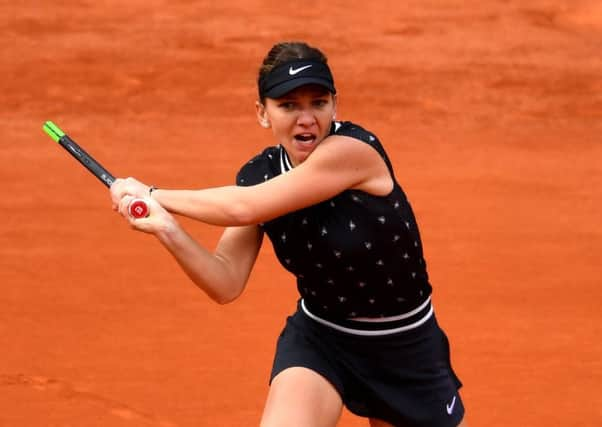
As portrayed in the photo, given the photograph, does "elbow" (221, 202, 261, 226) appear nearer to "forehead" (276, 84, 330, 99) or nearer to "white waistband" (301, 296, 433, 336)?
"forehead" (276, 84, 330, 99)

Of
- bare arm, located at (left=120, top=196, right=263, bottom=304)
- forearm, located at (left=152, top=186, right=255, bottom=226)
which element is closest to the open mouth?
forearm, located at (left=152, top=186, right=255, bottom=226)

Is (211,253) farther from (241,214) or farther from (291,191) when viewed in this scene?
(291,191)

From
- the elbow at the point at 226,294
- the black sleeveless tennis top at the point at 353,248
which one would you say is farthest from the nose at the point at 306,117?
the elbow at the point at 226,294

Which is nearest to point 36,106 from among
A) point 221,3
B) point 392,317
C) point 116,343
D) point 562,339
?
point 221,3

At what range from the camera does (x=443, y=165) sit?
1004cm

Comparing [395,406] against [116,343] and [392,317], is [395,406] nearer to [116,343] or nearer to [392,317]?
[392,317]

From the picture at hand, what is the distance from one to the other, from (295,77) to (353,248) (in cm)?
56

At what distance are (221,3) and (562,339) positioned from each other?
671 cm

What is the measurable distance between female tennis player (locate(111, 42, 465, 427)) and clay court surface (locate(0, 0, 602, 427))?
1.79m

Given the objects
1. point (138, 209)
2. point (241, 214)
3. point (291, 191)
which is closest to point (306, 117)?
point (291, 191)

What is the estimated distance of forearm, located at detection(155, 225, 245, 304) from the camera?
4539mm

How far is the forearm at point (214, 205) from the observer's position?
4.53 meters

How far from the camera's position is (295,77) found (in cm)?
452

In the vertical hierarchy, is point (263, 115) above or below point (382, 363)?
above
